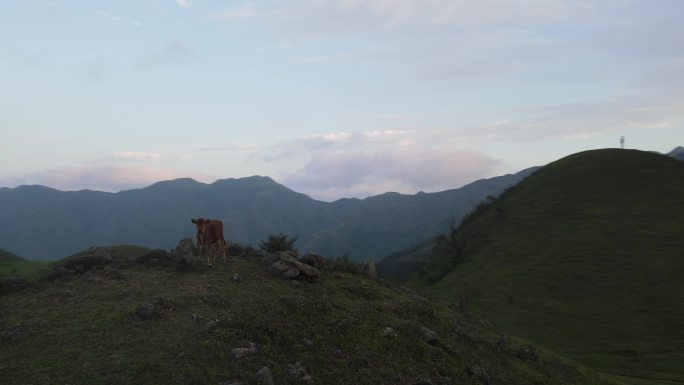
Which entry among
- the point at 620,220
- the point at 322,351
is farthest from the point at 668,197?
the point at 322,351

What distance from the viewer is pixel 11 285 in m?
16.7

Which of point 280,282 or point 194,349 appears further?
point 280,282

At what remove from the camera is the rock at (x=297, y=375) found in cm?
1154

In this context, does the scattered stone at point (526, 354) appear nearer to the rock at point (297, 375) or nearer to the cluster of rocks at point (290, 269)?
the cluster of rocks at point (290, 269)

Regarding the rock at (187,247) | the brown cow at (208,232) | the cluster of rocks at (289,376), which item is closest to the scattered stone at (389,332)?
the cluster of rocks at (289,376)

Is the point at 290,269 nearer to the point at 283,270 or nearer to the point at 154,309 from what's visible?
the point at 283,270

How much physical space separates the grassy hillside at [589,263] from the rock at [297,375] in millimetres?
24622

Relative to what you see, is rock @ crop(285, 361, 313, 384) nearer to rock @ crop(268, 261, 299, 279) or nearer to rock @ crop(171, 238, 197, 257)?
rock @ crop(268, 261, 299, 279)

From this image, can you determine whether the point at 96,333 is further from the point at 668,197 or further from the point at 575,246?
the point at 668,197

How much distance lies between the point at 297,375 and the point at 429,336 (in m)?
6.47

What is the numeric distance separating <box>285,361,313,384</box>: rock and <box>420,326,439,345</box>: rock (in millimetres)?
5965

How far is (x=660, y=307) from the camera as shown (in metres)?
44.0

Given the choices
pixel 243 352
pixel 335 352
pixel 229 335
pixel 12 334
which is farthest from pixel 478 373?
pixel 12 334

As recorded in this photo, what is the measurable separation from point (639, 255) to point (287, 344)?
56655 mm
